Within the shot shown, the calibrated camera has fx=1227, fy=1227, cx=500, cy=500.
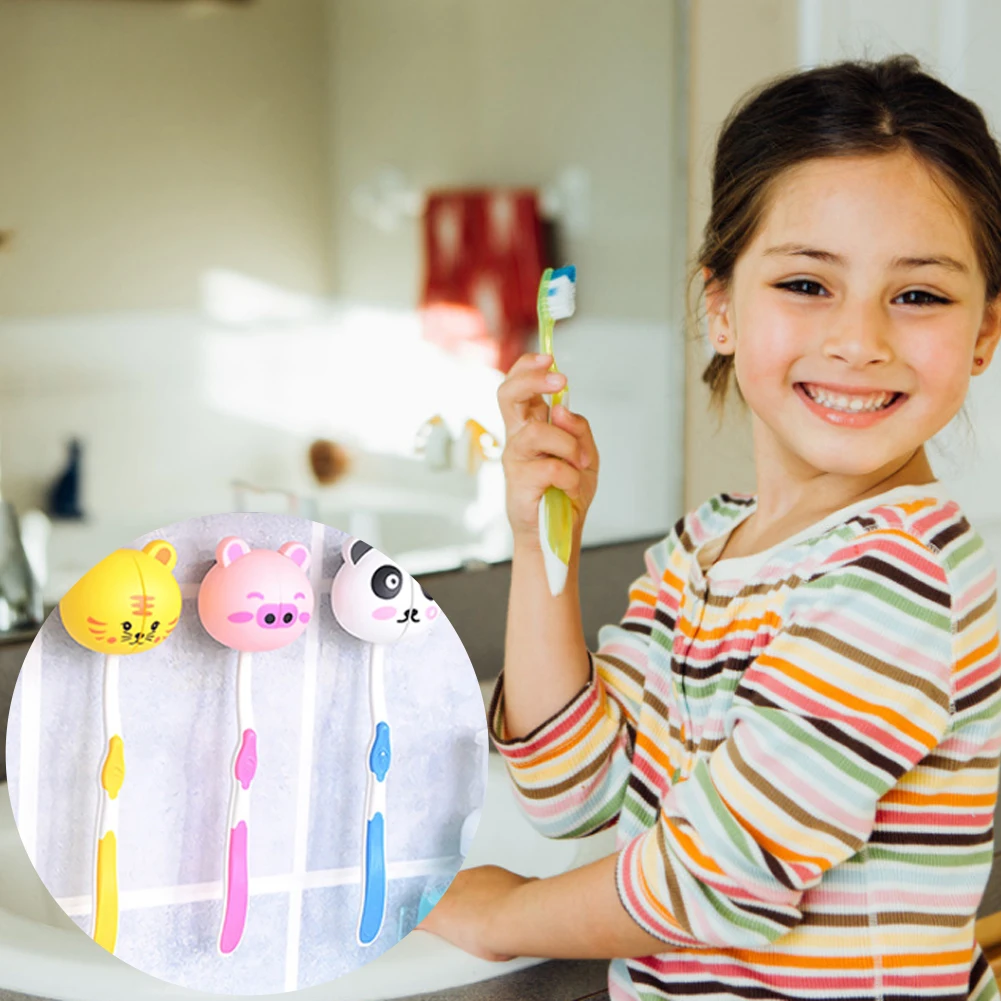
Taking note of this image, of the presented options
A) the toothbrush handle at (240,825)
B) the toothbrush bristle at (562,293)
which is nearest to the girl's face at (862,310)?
the toothbrush bristle at (562,293)

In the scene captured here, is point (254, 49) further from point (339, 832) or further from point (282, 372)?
point (339, 832)

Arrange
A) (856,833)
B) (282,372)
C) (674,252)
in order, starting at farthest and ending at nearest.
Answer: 1. (674,252)
2. (282,372)
3. (856,833)

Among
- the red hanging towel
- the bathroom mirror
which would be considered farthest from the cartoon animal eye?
the red hanging towel

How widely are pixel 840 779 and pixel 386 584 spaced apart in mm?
264

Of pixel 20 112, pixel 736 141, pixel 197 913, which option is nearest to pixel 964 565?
pixel 736 141

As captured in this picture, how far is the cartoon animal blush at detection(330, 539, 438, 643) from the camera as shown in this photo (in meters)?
0.69

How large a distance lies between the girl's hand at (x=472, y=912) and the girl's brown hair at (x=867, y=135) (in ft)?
1.35

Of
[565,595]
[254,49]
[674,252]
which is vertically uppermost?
[254,49]

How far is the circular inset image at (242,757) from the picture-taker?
660mm

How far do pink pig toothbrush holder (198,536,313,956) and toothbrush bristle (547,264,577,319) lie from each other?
205 mm

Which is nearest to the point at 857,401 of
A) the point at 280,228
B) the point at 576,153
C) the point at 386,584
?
the point at 386,584

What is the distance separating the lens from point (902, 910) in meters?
0.64

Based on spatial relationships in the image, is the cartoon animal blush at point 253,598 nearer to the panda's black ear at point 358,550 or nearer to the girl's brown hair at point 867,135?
the panda's black ear at point 358,550

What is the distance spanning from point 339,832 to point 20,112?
66cm
